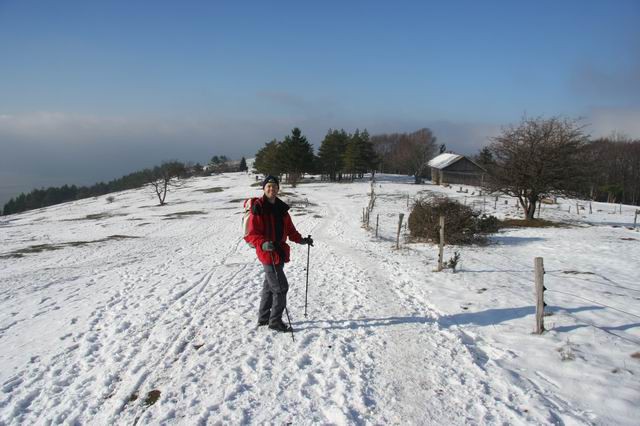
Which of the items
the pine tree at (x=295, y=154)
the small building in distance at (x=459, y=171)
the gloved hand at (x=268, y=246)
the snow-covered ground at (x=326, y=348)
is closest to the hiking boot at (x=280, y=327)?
the snow-covered ground at (x=326, y=348)

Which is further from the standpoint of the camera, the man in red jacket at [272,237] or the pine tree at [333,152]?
the pine tree at [333,152]

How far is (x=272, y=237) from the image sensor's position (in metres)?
6.31

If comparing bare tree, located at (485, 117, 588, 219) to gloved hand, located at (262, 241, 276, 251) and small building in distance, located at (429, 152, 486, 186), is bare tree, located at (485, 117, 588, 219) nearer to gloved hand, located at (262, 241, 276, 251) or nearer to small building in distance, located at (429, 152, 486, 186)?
gloved hand, located at (262, 241, 276, 251)

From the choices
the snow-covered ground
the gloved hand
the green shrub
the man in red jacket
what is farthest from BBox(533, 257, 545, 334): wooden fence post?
the green shrub

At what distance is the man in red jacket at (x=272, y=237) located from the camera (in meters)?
6.07

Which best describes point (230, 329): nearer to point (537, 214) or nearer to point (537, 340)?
point (537, 340)

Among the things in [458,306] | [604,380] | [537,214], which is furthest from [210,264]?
[537,214]

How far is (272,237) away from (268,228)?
0.18m

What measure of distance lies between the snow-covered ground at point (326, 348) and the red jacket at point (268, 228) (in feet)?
5.20

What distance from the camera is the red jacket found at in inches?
238

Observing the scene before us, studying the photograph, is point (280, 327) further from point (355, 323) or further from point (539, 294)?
point (539, 294)

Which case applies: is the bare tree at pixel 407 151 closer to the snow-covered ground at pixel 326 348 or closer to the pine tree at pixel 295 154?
the pine tree at pixel 295 154

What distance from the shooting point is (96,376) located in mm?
5305

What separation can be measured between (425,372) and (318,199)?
4276 centimetres
